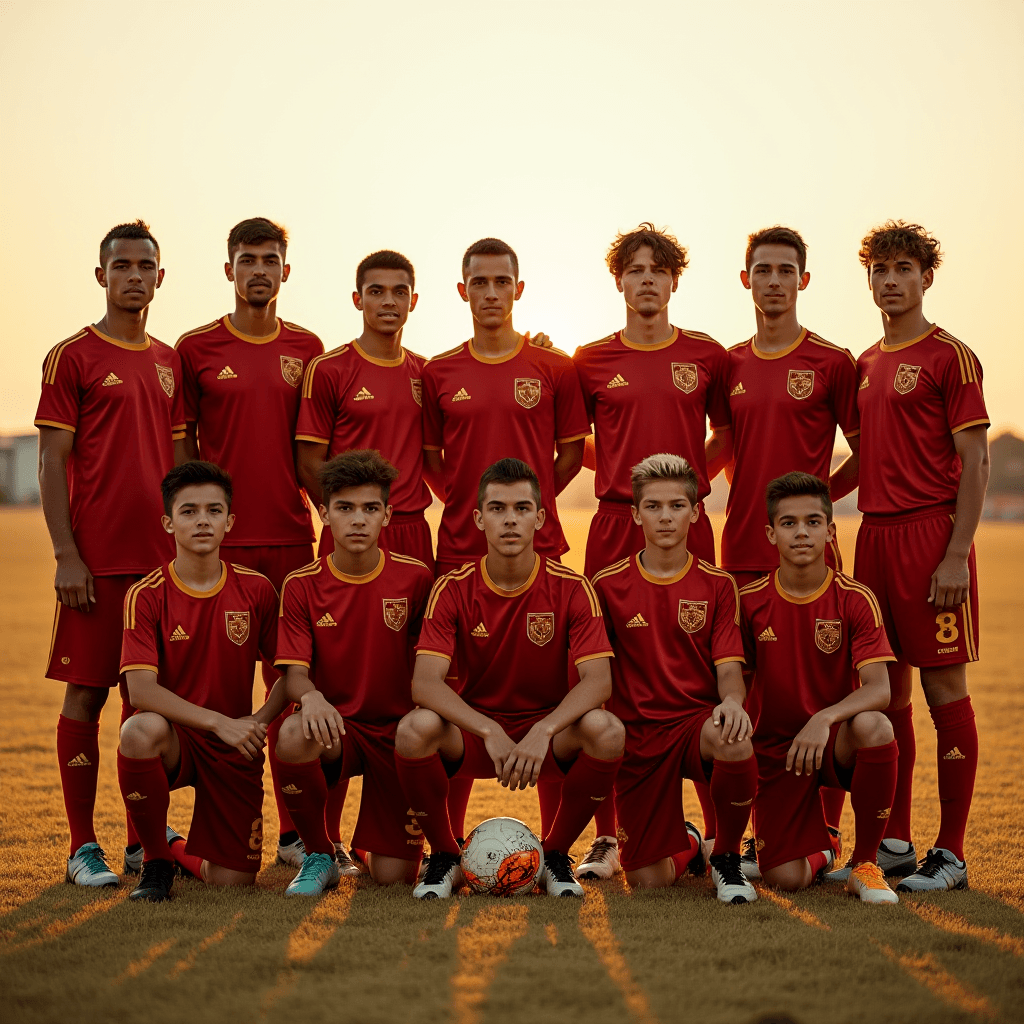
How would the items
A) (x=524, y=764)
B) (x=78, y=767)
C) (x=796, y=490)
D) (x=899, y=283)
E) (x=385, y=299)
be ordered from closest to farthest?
Result: (x=524, y=764) < (x=796, y=490) < (x=78, y=767) < (x=899, y=283) < (x=385, y=299)

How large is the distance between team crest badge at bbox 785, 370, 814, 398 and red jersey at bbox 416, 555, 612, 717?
4.73 feet

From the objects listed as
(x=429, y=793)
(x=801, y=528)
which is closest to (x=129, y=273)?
(x=429, y=793)

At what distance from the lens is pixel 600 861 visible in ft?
15.3

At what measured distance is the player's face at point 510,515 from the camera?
4.40 m

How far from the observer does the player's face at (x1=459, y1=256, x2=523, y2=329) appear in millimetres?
5137

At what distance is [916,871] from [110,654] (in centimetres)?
371

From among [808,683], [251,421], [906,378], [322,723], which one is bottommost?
[322,723]

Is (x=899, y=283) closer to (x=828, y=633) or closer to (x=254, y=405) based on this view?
(x=828, y=633)

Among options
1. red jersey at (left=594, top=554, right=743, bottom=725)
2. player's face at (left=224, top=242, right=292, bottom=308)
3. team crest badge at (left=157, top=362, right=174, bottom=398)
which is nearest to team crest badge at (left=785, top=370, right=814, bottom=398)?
red jersey at (left=594, top=554, right=743, bottom=725)

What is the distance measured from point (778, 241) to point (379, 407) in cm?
211

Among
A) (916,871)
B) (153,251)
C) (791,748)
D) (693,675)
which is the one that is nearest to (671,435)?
(693,675)

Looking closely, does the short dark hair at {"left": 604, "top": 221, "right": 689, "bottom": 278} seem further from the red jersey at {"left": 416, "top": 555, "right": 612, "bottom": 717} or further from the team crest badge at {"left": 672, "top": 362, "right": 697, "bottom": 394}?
the red jersey at {"left": 416, "top": 555, "right": 612, "bottom": 717}

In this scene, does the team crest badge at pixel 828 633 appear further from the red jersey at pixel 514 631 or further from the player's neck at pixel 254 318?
the player's neck at pixel 254 318

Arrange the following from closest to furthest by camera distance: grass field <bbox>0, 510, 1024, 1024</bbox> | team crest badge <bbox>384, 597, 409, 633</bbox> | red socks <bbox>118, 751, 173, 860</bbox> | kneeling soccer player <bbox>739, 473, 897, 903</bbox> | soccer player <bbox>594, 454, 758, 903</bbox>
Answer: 1. grass field <bbox>0, 510, 1024, 1024</bbox>
2. red socks <bbox>118, 751, 173, 860</bbox>
3. kneeling soccer player <bbox>739, 473, 897, 903</bbox>
4. soccer player <bbox>594, 454, 758, 903</bbox>
5. team crest badge <bbox>384, 597, 409, 633</bbox>
